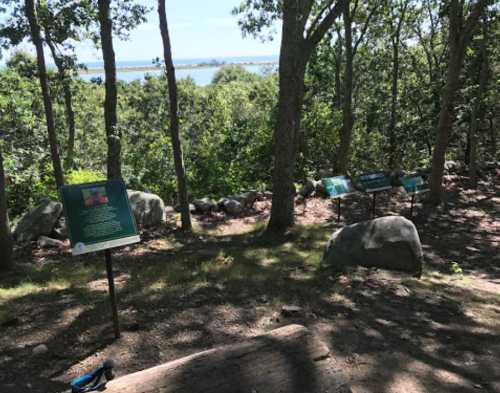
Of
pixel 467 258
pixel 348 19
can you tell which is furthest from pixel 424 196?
pixel 348 19

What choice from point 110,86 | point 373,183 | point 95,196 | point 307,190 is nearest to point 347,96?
point 307,190

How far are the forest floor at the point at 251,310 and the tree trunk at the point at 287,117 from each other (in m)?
0.59

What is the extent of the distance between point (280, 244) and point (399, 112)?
1608 cm

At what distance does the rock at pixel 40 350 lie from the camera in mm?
4473

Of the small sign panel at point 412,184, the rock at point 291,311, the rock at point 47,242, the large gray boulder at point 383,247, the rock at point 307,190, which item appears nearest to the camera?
the rock at point 291,311

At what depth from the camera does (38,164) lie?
48.9ft

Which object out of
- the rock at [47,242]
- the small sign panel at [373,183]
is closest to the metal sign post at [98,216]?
the rock at [47,242]

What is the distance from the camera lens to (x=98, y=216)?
4.31 m

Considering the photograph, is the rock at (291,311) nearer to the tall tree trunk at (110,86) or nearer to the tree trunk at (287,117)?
the tree trunk at (287,117)

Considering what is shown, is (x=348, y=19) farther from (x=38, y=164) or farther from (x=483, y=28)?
(x=38, y=164)

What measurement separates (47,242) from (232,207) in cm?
498

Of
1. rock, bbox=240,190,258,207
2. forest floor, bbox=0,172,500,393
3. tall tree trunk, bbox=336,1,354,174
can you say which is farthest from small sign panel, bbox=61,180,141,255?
tall tree trunk, bbox=336,1,354,174

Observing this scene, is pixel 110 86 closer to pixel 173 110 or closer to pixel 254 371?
pixel 173 110

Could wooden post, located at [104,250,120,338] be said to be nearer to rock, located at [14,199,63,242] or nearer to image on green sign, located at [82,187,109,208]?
image on green sign, located at [82,187,109,208]
